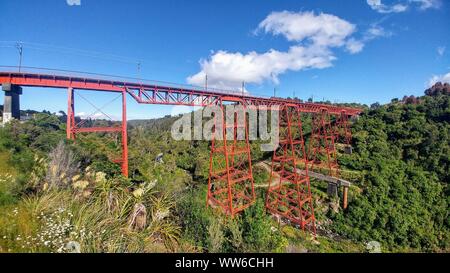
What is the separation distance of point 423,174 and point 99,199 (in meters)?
21.8

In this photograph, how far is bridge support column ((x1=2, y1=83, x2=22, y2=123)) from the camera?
30.8ft

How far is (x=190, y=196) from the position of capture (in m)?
7.18

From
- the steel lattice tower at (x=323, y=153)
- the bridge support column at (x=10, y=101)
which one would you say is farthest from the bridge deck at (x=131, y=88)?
the steel lattice tower at (x=323, y=153)

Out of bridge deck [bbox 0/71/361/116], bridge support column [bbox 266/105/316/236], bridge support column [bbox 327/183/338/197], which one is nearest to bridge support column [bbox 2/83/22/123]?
bridge deck [bbox 0/71/361/116]

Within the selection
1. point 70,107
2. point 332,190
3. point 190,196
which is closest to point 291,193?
point 332,190

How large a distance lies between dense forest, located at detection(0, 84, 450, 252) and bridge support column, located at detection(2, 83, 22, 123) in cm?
68

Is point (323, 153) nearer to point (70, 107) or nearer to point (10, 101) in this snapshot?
point (70, 107)

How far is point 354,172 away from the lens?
62.2 ft

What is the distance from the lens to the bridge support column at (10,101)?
30.8ft

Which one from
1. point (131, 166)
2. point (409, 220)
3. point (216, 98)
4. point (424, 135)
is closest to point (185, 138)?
point (131, 166)

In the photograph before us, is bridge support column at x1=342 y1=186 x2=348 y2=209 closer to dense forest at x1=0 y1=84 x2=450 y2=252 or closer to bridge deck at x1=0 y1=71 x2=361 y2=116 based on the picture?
dense forest at x1=0 y1=84 x2=450 y2=252

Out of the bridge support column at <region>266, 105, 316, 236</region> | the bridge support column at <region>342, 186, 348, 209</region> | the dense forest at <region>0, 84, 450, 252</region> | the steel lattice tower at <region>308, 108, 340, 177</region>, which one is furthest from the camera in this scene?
the steel lattice tower at <region>308, 108, 340, 177</region>

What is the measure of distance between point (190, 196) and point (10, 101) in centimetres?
878

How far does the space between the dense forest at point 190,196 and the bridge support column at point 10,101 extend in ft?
2.22
